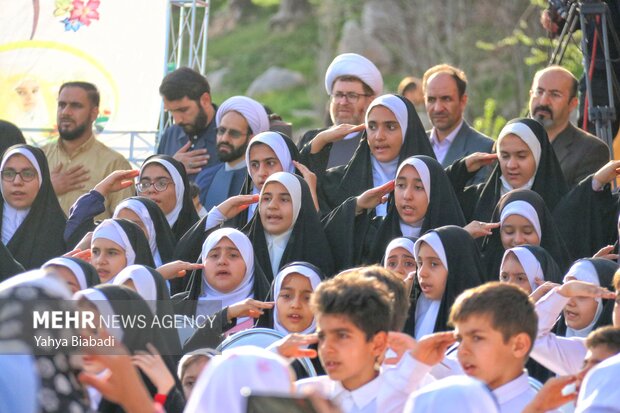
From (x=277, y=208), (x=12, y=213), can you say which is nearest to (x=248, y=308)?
(x=277, y=208)

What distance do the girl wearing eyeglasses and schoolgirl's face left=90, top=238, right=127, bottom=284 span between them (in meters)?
1.07

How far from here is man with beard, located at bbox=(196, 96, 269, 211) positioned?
10.0 meters

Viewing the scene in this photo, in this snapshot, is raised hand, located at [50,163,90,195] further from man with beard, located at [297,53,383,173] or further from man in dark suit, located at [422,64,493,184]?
man in dark suit, located at [422,64,493,184]

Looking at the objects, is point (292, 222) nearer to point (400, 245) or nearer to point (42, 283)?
point (400, 245)

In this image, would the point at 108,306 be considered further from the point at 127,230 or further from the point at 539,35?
the point at 539,35

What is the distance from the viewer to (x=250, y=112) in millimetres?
10164

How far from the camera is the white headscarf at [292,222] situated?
8602 millimetres

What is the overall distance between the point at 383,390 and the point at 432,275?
1.99m

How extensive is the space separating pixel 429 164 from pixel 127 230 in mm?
1734

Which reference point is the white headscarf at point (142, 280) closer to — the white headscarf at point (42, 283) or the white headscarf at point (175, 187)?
the white headscarf at point (175, 187)

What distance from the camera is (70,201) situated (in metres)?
10.4

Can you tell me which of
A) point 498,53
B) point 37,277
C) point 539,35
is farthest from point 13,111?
point 498,53

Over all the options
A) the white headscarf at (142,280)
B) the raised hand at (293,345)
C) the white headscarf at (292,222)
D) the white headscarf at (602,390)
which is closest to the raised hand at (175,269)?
the white headscarf at (292,222)

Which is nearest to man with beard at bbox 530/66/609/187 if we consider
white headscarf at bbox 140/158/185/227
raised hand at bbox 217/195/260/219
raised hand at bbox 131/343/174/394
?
raised hand at bbox 217/195/260/219
